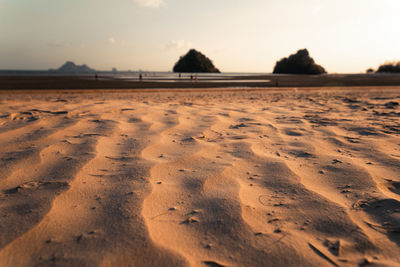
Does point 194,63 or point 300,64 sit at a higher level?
point 194,63

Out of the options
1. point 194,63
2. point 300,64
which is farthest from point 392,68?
point 194,63

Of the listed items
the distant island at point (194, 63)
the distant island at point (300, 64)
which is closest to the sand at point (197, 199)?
the distant island at point (300, 64)

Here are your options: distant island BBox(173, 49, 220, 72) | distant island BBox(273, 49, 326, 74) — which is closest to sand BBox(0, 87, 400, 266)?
distant island BBox(273, 49, 326, 74)

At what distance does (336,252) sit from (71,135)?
1.99m

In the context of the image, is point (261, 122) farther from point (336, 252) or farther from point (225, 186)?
point (336, 252)

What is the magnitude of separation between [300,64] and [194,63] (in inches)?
1500

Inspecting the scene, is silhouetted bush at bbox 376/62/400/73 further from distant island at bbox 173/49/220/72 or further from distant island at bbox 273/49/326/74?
distant island at bbox 173/49/220/72

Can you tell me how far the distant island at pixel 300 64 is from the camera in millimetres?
62000

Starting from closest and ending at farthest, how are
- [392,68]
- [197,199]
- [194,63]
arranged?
[197,199] → [392,68] → [194,63]

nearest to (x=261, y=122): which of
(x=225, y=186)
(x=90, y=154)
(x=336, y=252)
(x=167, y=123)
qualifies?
(x=167, y=123)

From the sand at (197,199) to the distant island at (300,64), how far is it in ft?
221

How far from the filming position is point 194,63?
87875 millimetres

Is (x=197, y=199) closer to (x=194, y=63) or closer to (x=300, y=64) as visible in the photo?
(x=300, y=64)

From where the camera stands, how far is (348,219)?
0.94 m
